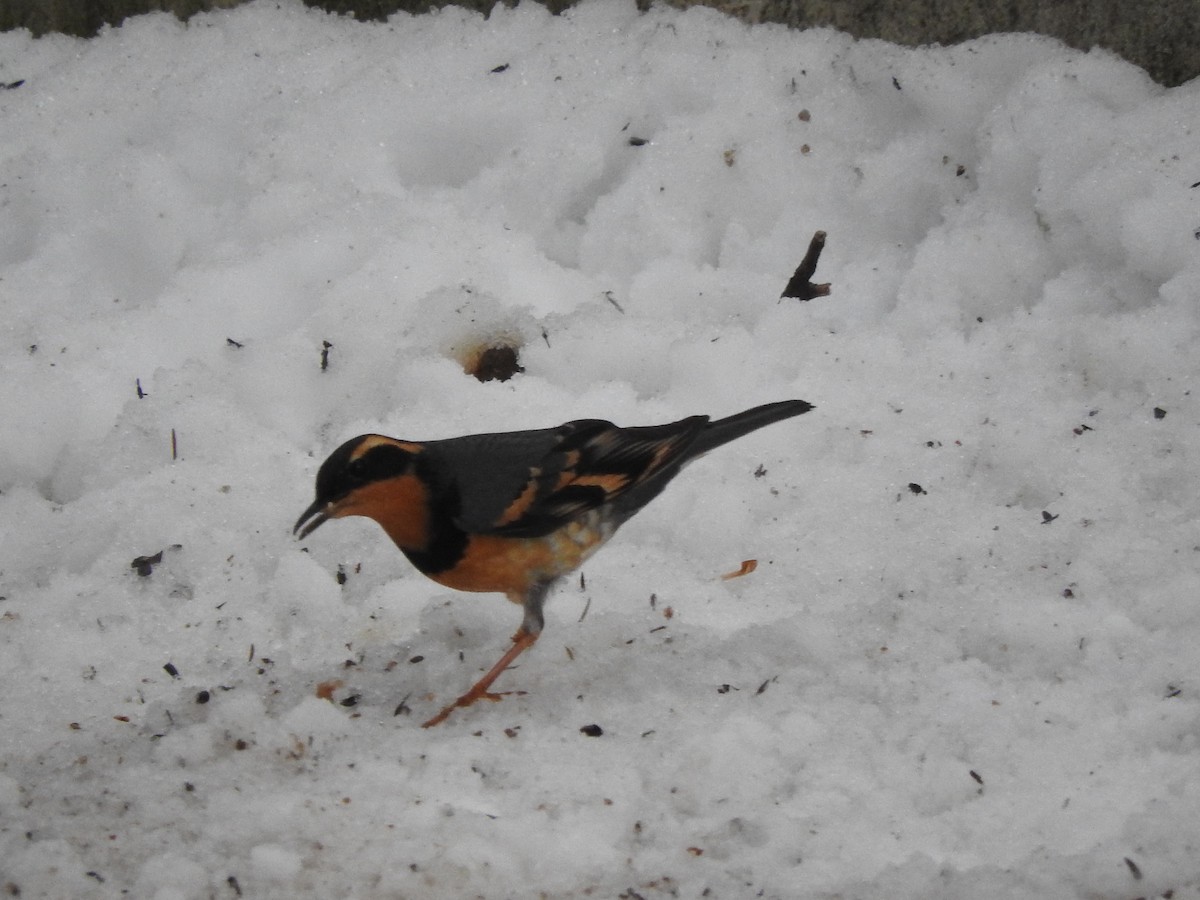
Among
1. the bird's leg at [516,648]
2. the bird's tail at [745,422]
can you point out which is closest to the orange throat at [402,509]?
the bird's leg at [516,648]

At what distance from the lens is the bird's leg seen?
3.67 meters

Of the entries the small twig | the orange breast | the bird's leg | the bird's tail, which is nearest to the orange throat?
the orange breast

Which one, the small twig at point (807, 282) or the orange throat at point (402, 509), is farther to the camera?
the small twig at point (807, 282)

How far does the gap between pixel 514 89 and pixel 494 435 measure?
224cm

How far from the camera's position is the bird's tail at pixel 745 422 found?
159 inches

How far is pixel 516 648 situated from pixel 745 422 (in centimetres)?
99

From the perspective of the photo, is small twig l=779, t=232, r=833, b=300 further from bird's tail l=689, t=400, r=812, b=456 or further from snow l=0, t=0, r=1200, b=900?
bird's tail l=689, t=400, r=812, b=456

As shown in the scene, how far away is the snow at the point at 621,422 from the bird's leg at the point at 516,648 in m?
0.07

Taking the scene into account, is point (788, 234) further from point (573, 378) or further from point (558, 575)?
point (558, 575)

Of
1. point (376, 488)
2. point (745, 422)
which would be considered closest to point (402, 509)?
point (376, 488)

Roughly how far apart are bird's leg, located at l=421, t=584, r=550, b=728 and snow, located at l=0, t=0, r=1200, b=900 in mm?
74

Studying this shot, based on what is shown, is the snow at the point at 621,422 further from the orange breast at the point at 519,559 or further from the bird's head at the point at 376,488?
the bird's head at the point at 376,488

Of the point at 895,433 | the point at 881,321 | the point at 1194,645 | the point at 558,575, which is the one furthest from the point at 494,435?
the point at 1194,645

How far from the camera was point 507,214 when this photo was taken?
5395 mm
